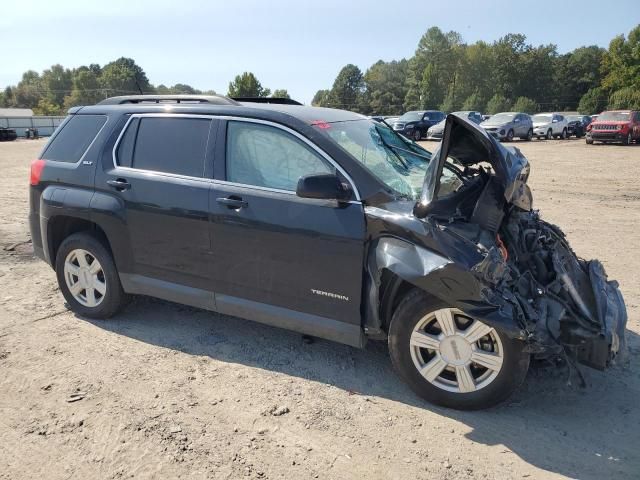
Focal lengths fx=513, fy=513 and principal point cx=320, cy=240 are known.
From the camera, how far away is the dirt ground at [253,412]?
2.80m

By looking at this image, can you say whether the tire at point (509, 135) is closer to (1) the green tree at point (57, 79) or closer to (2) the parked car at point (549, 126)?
(2) the parked car at point (549, 126)

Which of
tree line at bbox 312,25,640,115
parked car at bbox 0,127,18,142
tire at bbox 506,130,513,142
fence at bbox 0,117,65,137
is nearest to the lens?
tire at bbox 506,130,513,142

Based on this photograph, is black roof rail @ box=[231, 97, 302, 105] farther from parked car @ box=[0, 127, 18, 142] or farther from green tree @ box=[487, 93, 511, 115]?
green tree @ box=[487, 93, 511, 115]

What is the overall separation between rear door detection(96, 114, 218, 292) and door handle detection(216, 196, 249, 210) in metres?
0.15

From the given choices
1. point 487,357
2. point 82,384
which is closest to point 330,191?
point 487,357

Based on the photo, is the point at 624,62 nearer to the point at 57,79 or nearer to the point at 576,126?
the point at 576,126

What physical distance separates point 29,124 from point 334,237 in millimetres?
56415

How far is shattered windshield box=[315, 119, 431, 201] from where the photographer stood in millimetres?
3645

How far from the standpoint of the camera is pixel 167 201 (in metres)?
4.05

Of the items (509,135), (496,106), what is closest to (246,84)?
(496,106)

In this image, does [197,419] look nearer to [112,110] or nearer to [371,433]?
[371,433]

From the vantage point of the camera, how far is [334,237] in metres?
3.42

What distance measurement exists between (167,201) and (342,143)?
1.46 meters

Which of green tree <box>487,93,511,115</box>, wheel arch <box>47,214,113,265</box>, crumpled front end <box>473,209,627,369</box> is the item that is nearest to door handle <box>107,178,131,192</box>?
wheel arch <box>47,214,113,265</box>
